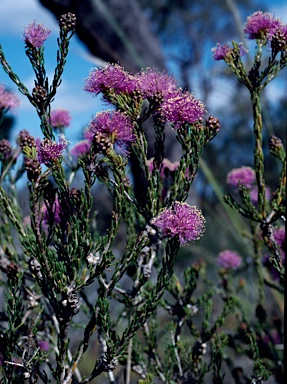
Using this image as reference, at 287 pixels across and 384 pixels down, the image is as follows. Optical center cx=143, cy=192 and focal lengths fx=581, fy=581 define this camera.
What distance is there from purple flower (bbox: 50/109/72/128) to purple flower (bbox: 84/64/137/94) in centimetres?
44

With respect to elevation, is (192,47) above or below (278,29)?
above

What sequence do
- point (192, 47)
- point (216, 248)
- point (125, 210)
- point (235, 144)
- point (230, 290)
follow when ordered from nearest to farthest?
point (125, 210)
point (230, 290)
point (216, 248)
point (235, 144)
point (192, 47)

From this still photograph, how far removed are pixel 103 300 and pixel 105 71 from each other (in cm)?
34

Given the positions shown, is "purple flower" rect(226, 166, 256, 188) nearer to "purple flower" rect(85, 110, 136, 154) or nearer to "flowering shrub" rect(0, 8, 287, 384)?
"flowering shrub" rect(0, 8, 287, 384)

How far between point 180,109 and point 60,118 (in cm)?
51

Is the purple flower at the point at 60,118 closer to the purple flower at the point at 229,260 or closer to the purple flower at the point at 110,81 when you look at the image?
the purple flower at the point at 110,81

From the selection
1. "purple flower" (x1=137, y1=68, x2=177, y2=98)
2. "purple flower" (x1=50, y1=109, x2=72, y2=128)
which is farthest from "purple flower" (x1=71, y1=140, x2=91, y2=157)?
"purple flower" (x1=137, y1=68, x2=177, y2=98)

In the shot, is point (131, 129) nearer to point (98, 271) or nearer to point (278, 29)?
point (98, 271)

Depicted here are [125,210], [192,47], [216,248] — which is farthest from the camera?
[192,47]

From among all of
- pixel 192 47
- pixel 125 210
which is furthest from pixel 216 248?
pixel 192 47

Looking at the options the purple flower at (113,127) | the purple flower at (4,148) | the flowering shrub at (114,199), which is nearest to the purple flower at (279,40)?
the flowering shrub at (114,199)

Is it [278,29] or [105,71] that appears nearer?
[105,71]

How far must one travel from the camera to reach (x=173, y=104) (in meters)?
0.86

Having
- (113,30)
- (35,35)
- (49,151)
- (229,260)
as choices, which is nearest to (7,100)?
(35,35)
